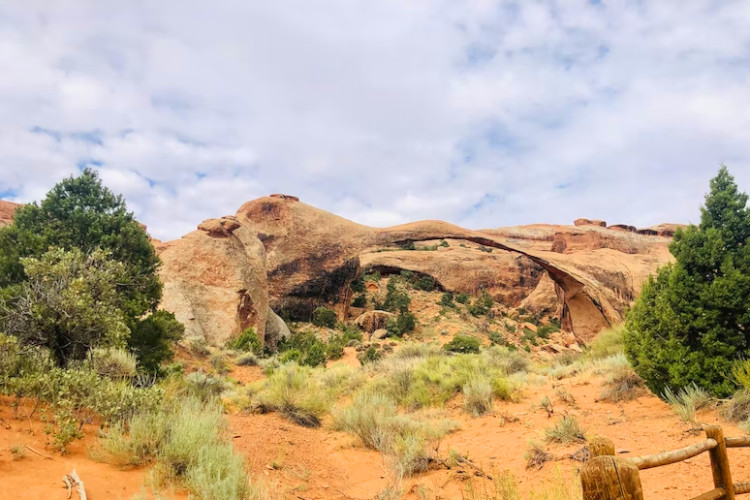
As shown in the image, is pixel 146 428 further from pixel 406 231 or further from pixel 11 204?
pixel 11 204

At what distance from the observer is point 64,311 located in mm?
4969

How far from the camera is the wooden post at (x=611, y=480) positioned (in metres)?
1.78

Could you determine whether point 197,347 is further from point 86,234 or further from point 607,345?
point 607,345

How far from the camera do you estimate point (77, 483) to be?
3205mm

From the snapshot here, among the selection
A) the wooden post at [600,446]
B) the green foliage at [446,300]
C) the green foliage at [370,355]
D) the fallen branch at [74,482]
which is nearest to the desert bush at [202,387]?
the fallen branch at [74,482]

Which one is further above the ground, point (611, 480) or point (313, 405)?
point (611, 480)

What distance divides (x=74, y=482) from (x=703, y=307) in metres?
7.66

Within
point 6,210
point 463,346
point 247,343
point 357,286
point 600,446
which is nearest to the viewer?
point 600,446

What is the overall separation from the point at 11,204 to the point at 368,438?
47.8 metres

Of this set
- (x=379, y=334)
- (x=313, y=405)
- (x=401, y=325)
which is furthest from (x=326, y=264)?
(x=313, y=405)

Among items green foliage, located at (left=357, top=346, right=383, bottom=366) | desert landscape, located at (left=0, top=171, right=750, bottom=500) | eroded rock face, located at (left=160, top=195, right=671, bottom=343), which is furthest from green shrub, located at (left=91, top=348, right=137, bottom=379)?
eroded rock face, located at (left=160, top=195, right=671, bottom=343)

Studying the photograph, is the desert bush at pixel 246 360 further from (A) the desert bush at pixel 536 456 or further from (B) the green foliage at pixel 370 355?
(A) the desert bush at pixel 536 456

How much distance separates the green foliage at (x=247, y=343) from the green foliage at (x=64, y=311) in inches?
465

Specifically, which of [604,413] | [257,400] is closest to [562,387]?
[604,413]
